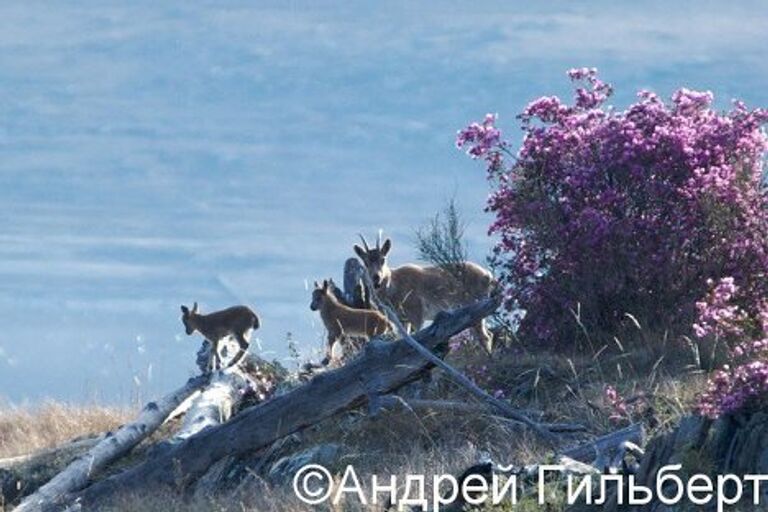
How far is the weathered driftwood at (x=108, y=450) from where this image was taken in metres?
17.1

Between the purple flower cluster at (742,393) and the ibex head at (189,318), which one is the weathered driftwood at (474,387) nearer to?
the purple flower cluster at (742,393)

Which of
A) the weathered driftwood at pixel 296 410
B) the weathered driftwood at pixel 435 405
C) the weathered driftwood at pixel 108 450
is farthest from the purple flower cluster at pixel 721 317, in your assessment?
the weathered driftwood at pixel 108 450

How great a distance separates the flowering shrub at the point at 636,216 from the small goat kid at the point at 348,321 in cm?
244

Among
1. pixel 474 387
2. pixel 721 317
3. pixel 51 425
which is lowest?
pixel 51 425

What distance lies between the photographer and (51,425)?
72.8 ft

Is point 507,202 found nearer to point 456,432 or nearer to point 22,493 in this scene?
point 456,432

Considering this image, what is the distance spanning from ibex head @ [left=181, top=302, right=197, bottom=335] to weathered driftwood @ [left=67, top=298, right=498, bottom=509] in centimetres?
931

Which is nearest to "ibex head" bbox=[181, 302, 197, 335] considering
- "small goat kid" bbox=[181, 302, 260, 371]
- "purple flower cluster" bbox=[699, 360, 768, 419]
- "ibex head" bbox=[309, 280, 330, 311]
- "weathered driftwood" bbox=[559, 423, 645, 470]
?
"small goat kid" bbox=[181, 302, 260, 371]

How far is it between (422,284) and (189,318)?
426 centimetres

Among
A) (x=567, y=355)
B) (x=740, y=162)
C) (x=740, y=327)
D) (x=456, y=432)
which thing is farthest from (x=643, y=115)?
(x=456, y=432)

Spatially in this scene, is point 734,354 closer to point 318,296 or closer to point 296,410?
point 296,410

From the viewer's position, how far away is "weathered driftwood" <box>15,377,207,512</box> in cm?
1708

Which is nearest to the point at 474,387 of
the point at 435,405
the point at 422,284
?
the point at 435,405

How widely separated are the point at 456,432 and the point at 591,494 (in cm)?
533
